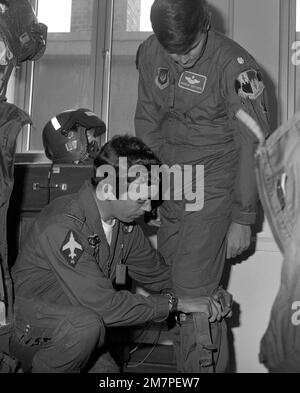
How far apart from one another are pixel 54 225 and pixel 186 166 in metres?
0.51

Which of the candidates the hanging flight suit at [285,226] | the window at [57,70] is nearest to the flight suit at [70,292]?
the hanging flight suit at [285,226]

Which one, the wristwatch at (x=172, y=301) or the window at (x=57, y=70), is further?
the window at (x=57, y=70)

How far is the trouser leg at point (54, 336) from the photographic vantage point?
61.6 inches

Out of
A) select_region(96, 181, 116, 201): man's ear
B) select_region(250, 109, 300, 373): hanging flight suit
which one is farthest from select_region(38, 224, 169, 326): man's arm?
select_region(250, 109, 300, 373): hanging flight suit

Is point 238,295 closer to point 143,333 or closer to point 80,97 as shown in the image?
point 143,333

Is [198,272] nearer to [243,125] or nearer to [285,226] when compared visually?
[243,125]

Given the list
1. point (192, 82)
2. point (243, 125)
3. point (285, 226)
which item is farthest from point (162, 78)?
point (285, 226)

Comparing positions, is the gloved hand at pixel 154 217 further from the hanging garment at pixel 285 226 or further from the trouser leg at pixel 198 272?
the hanging garment at pixel 285 226

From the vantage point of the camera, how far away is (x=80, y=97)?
3205mm

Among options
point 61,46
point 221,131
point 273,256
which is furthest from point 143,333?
point 61,46

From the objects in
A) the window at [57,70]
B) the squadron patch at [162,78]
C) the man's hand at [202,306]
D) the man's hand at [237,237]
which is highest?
the window at [57,70]

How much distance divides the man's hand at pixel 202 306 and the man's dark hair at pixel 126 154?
403 millimetres

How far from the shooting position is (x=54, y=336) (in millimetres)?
1616

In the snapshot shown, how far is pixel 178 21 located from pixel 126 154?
0.43 metres
